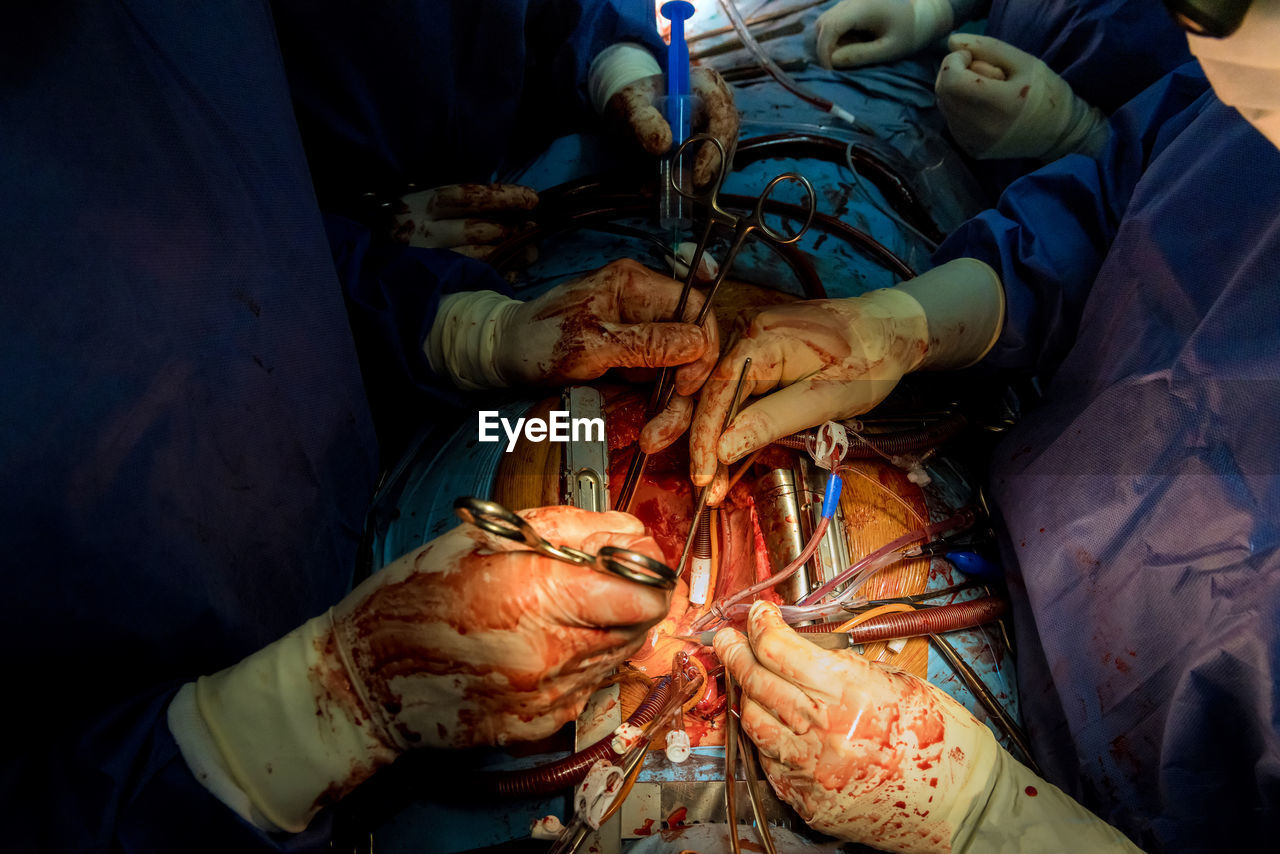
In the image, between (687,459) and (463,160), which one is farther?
(463,160)

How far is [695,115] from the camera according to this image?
231cm

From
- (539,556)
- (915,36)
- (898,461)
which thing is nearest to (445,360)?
(539,556)

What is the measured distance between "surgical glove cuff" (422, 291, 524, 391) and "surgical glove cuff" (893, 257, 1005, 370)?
44.0 inches

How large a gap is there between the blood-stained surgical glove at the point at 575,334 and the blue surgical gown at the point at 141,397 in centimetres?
44

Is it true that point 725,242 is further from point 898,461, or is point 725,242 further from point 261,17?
point 261,17

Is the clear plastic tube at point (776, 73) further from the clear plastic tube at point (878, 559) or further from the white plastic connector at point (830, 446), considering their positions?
the clear plastic tube at point (878, 559)

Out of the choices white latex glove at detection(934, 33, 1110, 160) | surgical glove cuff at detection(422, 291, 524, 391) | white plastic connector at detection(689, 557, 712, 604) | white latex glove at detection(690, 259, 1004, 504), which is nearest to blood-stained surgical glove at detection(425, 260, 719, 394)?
surgical glove cuff at detection(422, 291, 524, 391)

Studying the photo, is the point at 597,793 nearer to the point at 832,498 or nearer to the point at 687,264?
the point at 832,498

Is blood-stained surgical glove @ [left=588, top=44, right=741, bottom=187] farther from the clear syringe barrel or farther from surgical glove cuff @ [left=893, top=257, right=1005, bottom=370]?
surgical glove cuff @ [left=893, top=257, right=1005, bottom=370]

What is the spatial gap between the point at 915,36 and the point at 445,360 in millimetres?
2276

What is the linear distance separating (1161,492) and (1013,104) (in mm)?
1419

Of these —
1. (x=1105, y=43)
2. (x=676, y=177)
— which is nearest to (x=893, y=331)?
(x=676, y=177)

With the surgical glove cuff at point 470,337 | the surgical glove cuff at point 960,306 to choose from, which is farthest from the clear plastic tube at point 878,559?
the surgical glove cuff at point 470,337

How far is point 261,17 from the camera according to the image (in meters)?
1.32
